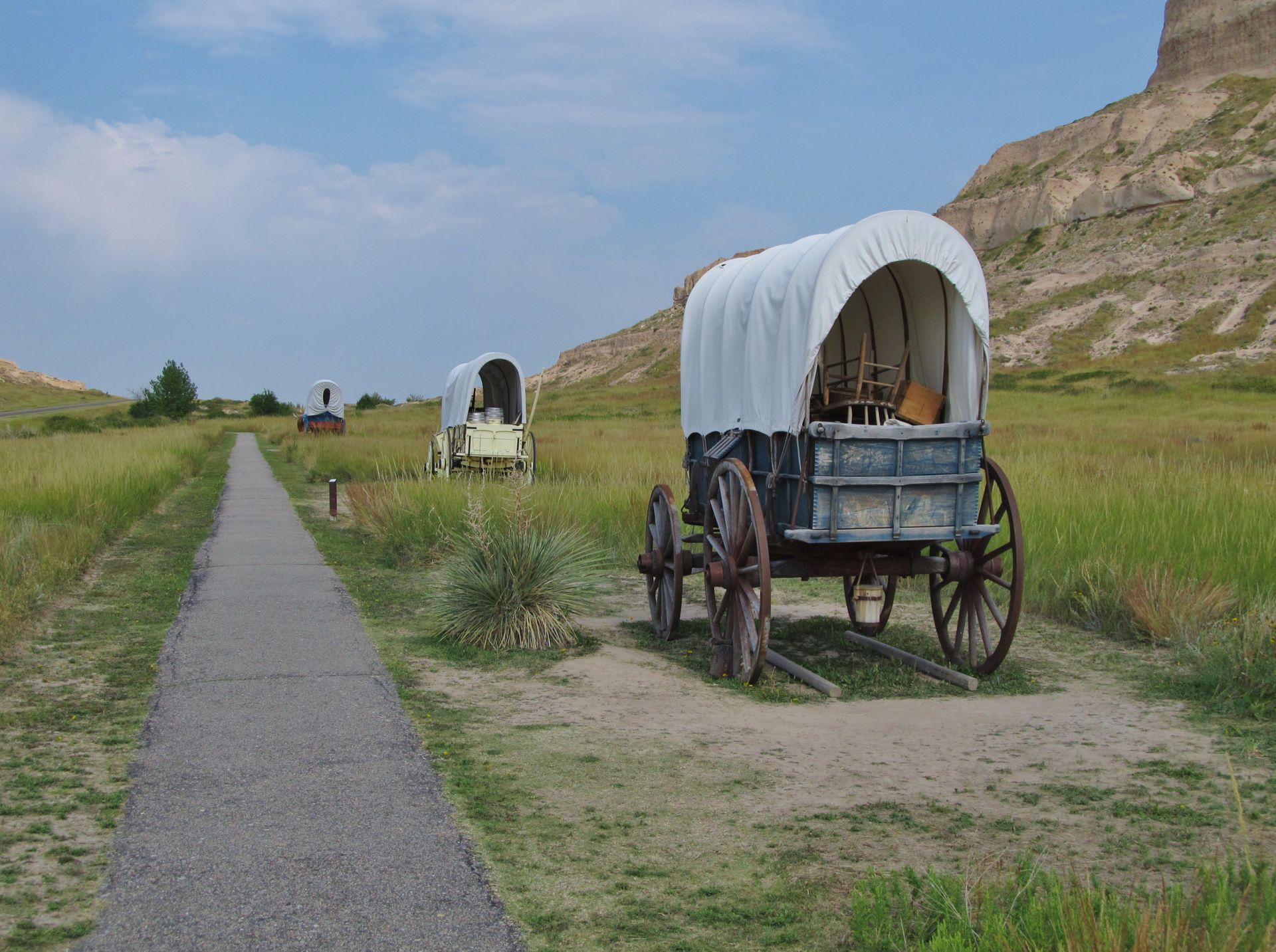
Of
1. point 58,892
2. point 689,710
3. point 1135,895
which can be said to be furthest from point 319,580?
Result: point 1135,895

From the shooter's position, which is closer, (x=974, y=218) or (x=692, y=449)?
(x=692, y=449)

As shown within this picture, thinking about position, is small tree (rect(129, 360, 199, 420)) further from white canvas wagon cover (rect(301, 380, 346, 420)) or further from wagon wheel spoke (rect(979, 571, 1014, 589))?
wagon wheel spoke (rect(979, 571, 1014, 589))

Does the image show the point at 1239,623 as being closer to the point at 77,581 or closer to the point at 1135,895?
the point at 1135,895

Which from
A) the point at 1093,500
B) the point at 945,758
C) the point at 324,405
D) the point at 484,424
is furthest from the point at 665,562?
the point at 324,405

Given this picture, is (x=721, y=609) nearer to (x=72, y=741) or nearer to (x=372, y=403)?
(x=72, y=741)

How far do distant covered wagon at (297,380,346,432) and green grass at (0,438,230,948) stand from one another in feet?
133

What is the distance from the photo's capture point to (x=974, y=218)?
355ft

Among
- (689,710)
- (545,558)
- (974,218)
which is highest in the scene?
(974,218)

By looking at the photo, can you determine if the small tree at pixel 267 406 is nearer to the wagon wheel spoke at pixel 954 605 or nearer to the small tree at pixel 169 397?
the small tree at pixel 169 397

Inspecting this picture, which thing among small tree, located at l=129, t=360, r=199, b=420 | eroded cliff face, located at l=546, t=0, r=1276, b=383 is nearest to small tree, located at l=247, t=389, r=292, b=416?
small tree, located at l=129, t=360, r=199, b=420

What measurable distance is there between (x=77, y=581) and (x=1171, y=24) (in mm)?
118740

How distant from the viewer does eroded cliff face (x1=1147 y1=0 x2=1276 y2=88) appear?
318 ft

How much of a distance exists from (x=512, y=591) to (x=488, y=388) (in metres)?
18.1

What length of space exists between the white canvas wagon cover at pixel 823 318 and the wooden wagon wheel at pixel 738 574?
471mm
